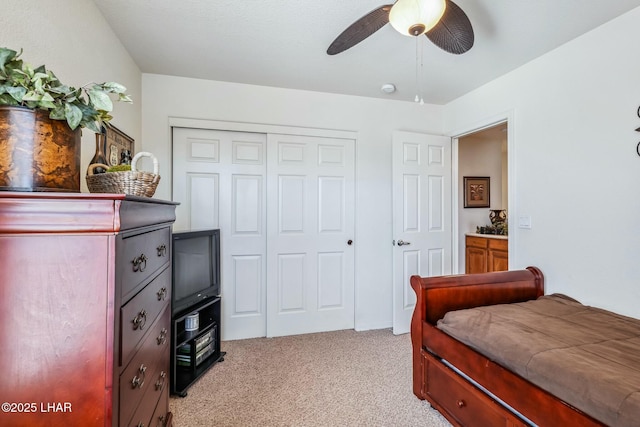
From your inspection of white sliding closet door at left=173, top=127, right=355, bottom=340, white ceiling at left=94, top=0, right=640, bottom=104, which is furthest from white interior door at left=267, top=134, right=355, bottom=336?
white ceiling at left=94, top=0, right=640, bottom=104

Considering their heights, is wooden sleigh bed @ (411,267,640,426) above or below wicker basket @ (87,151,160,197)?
below

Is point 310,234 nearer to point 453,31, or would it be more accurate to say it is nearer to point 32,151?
point 453,31

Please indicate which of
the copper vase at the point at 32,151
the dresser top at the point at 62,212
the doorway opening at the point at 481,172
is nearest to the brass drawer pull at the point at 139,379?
the dresser top at the point at 62,212

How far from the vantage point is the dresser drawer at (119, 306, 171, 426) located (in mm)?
911

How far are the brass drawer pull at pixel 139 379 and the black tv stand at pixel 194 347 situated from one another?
3.24ft

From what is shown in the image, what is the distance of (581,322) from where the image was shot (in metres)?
1.60

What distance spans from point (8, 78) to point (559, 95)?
294cm

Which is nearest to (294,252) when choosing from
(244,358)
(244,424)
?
(244,358)

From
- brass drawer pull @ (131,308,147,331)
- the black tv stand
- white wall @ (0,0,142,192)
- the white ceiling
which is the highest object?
the white ceiling

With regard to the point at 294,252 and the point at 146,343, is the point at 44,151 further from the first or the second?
the point at 294,252

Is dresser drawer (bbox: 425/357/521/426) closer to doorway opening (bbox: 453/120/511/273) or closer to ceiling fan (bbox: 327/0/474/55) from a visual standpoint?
ceiling fan (bbox: 327/0/474/55)

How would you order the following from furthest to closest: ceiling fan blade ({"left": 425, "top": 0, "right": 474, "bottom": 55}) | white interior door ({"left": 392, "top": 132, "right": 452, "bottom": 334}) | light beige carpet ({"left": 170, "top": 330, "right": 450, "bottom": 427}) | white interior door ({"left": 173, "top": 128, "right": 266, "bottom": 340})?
white interior door ({"left": 392, "top": 132, "right": 452, "bottom": 334}) < white interior door ({"left": 173, "top": 128, "right": 266, "bottom": 340}) < light beige carpet ({"left": 170, "top": 330, "right": 450, "bottom": 427}) < ceiling fan blade ({"left": 425, "top": 0, "right": 474, "bottom": 55})

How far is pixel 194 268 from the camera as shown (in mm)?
2332

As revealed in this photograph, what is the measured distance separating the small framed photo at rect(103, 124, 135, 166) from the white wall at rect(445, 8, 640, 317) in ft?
9.88
